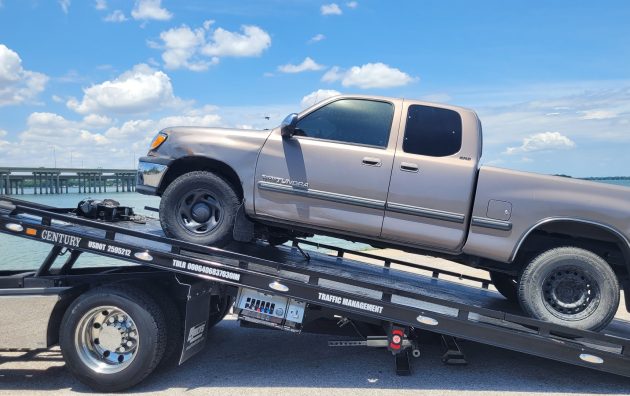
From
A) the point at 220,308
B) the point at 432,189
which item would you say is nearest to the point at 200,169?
the point at 220,308

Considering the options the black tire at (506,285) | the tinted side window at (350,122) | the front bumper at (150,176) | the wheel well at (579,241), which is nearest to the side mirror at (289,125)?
the tinted side window at (350,122)

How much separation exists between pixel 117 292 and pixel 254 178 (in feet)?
4.99

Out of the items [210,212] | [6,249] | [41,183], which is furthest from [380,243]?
[41,183]

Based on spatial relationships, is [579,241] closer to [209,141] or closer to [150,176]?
[209,141]

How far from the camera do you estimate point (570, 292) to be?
4328mm

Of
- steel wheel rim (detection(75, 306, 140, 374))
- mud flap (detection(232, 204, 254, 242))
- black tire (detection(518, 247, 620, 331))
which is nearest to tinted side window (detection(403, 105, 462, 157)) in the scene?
black tire (detection(518, 247, 620, 331))

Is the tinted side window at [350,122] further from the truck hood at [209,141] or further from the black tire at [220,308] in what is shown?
the black tire at [220,308]

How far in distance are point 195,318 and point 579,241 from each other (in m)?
3.50

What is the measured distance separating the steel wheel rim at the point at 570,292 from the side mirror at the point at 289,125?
2579 millimetres

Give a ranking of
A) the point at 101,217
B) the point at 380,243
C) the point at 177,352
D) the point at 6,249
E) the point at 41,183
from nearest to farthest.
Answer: the point at 177,352 < the point at 380,243 < the point at 101,217 < the point at 6,249 < the point at 41,183

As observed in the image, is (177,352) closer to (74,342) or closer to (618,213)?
(74,342)

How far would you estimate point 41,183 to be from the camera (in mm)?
89875

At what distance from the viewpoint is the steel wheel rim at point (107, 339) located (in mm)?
4184

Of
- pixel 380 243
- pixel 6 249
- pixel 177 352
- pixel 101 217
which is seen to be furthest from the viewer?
pixel 6 249
